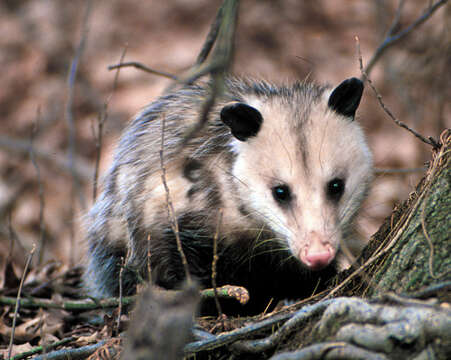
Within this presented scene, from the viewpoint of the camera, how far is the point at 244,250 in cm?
234

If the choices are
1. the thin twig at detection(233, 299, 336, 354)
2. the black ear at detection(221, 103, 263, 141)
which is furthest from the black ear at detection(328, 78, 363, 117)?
the thin twig at detection(233, 299, 336, 354)

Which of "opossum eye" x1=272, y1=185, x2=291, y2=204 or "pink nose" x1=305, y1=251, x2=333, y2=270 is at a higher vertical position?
"opossum eye" x1=272, y1=185, x2=291, y2=204

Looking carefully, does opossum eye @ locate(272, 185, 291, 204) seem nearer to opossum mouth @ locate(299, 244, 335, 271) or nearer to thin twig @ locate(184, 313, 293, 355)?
opossum mouth @ locate(299, 244, 335, 271)

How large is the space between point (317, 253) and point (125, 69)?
448 centimetres

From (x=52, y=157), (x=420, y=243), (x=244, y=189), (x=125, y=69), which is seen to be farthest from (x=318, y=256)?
(x=125, y=69)

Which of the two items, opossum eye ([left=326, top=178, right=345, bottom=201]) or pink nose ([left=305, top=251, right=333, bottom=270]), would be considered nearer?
pink nose ([left=305, top=251, right=333, bottom=270])

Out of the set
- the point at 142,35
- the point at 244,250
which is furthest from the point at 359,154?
the point at 142,35

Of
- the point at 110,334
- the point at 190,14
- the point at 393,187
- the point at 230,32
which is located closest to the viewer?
the point at 230,32

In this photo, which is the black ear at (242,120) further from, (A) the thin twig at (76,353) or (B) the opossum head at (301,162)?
(A) the thin twig at (76,353)

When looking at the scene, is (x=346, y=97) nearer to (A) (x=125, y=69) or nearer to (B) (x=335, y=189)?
(B) (x=335, y=189)

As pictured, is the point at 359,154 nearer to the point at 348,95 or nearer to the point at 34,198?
the point at 348,95

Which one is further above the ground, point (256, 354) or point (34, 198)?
point (256, 354)

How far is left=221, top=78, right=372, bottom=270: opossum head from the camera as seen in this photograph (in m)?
2.00

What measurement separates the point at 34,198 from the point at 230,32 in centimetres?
436
